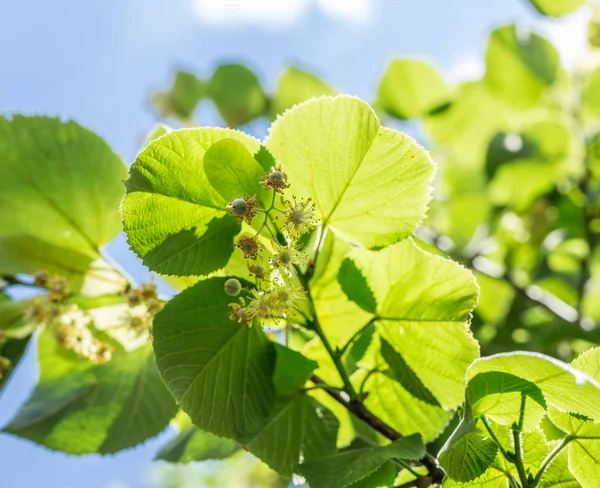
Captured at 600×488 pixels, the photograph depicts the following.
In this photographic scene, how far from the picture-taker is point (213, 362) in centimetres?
119

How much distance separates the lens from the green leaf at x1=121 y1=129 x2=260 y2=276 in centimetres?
110

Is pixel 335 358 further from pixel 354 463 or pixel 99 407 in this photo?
pixel 99 407

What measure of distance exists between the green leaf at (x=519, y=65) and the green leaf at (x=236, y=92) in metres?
1.19

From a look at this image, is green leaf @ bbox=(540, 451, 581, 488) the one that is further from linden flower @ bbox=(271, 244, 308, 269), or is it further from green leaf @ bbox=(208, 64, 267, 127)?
green leaf @ bbox=(208, 64, 267, 127)

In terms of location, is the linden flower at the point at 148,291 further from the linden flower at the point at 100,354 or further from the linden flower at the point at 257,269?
the linden flower at the point at 257,269

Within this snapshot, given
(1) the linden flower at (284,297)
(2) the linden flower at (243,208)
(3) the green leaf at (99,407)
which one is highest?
(2) the linden flower at (243,208)

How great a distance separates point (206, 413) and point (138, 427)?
1.44 ft

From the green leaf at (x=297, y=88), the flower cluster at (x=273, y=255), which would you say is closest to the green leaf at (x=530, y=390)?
the flower cluster at (x=273, y=255)

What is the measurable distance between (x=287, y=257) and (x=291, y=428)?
1.29 ft

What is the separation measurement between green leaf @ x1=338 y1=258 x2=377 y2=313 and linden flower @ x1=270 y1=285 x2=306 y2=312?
140 millimetres

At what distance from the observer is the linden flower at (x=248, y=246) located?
1.13 m

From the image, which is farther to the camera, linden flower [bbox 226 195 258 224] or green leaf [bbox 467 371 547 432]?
linden flower [bbox 226 195 258 224]

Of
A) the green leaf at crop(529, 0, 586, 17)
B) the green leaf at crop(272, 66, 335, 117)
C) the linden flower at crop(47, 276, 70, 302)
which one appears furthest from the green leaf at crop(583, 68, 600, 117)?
the linden flower at crop(47, 276, 70, 302)

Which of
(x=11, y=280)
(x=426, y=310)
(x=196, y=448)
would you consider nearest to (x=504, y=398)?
(x=426, y=310)
